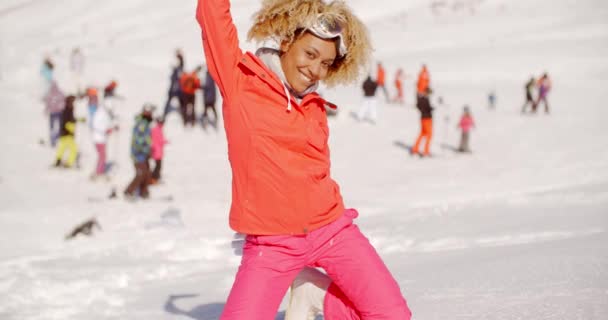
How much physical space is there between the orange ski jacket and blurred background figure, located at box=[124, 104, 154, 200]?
7023mm

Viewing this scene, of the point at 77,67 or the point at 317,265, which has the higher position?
the point at 77,67

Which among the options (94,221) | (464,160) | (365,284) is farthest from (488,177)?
(365,284)

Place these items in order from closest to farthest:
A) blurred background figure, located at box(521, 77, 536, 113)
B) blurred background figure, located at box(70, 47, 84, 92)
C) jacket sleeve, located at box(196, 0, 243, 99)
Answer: jacket sleeve, located at box(196, 0, 243, 99) < blurred background figure, located at box(521, 77, 536, 113) < blurred background figure, located at box(70, 47, 84, 92)

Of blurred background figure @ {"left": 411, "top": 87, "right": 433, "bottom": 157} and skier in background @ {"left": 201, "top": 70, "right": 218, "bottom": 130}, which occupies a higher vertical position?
skier in background @ {"left": 201, "top": 70, "right": 218, "bottom": 130}

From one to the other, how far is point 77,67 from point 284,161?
17061mm

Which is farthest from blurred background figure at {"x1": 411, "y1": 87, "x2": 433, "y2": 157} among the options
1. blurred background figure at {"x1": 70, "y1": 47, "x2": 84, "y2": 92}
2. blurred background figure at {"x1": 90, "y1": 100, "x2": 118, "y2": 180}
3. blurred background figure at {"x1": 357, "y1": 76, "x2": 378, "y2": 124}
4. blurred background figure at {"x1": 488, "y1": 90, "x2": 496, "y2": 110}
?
blurred background figure at {"x1": 70, "y1": 47, "x2": 84, "y2": 92}

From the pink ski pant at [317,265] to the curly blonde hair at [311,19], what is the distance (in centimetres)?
59

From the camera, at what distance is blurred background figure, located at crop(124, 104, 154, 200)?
9.21 meters

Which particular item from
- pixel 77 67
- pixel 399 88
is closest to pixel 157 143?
pixel 77 67

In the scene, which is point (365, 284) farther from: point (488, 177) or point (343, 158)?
point (343, 158)

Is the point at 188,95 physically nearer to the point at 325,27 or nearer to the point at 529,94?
the point at 529,94

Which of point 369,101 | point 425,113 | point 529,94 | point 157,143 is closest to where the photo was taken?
point 157,143

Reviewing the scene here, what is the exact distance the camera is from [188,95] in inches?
601

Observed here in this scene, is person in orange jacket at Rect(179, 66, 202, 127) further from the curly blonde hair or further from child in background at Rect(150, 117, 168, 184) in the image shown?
the curly blonde hair
